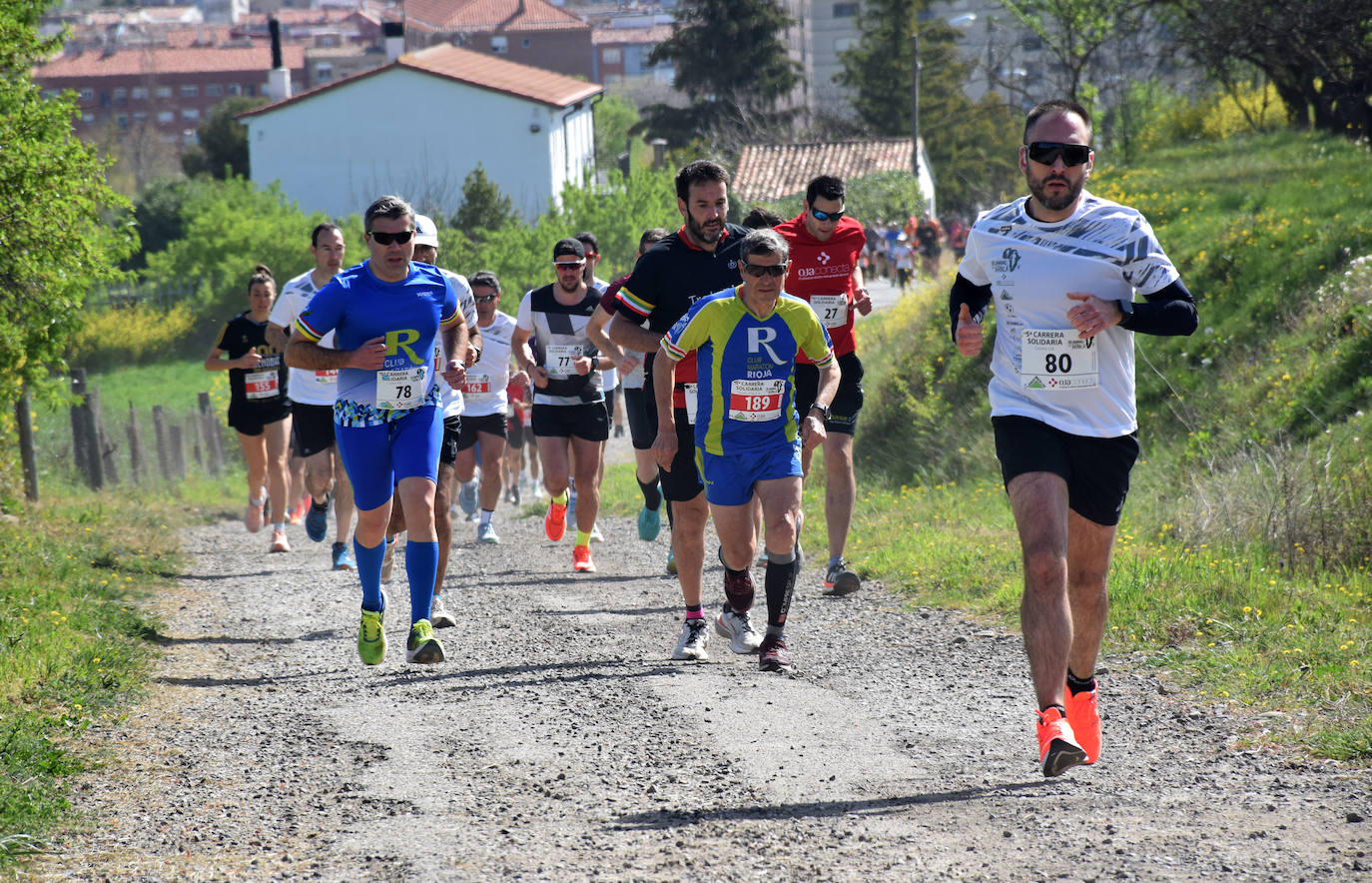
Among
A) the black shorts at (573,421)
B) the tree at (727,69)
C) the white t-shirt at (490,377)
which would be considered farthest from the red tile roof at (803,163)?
the black shorts at (573,421)

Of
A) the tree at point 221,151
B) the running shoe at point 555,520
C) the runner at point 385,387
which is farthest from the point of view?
the tree at point 221,151

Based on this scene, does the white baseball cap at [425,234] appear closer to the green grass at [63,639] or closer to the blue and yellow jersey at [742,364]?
the blue and yellow jersey at [742,364]

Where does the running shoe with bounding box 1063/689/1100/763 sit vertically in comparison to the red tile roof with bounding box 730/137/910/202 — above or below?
above

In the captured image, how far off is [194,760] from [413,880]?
1933mm

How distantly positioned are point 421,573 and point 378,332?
1188mm

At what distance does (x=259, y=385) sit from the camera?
11.9 meters

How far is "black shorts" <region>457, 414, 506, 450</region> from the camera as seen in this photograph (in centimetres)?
1200

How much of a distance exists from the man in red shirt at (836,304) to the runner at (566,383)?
2.31 metres

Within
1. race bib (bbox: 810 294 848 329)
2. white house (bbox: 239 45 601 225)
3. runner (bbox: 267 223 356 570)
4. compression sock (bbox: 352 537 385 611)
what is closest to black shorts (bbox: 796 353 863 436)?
race bib (bbox: 810 294 848 329)

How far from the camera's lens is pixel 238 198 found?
5159 cm

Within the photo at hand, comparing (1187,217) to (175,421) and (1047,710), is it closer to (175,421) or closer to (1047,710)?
(1047,710)

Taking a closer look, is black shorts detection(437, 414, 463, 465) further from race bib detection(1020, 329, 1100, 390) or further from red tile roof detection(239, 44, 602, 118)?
red tile roof detection(239, 44, 602, 118)

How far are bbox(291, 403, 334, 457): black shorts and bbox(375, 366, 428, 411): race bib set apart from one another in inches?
138

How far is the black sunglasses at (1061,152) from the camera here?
516 centimetres
